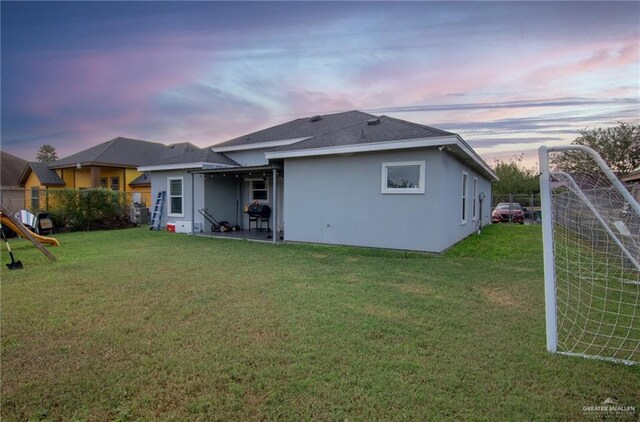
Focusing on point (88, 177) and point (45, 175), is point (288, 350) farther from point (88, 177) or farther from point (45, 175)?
point (45, 175)

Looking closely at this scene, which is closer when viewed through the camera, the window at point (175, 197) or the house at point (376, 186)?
the house at point (376, 186)

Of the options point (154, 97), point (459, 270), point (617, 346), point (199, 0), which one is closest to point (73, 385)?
point (617, 346)

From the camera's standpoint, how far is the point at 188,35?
9.54 metres

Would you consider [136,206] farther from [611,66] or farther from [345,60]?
[611,66]

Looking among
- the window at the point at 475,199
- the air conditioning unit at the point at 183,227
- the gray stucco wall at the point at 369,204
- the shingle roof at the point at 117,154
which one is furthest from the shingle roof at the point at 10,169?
the window at the point at 475,199

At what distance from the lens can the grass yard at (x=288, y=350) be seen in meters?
2.27

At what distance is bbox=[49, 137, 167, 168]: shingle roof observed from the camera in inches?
855

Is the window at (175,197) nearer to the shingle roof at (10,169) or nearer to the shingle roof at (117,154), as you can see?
the shingle roof at (117,154)

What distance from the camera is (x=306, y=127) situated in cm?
1417

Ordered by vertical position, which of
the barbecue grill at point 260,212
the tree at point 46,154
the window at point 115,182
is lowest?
the barbecue grill at point 260,212

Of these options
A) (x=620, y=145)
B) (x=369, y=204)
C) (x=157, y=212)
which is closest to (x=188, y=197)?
(x=157, y=212)

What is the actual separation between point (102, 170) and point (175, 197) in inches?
510

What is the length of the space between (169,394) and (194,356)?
552 mm

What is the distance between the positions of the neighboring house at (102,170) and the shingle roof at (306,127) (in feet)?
29.8
